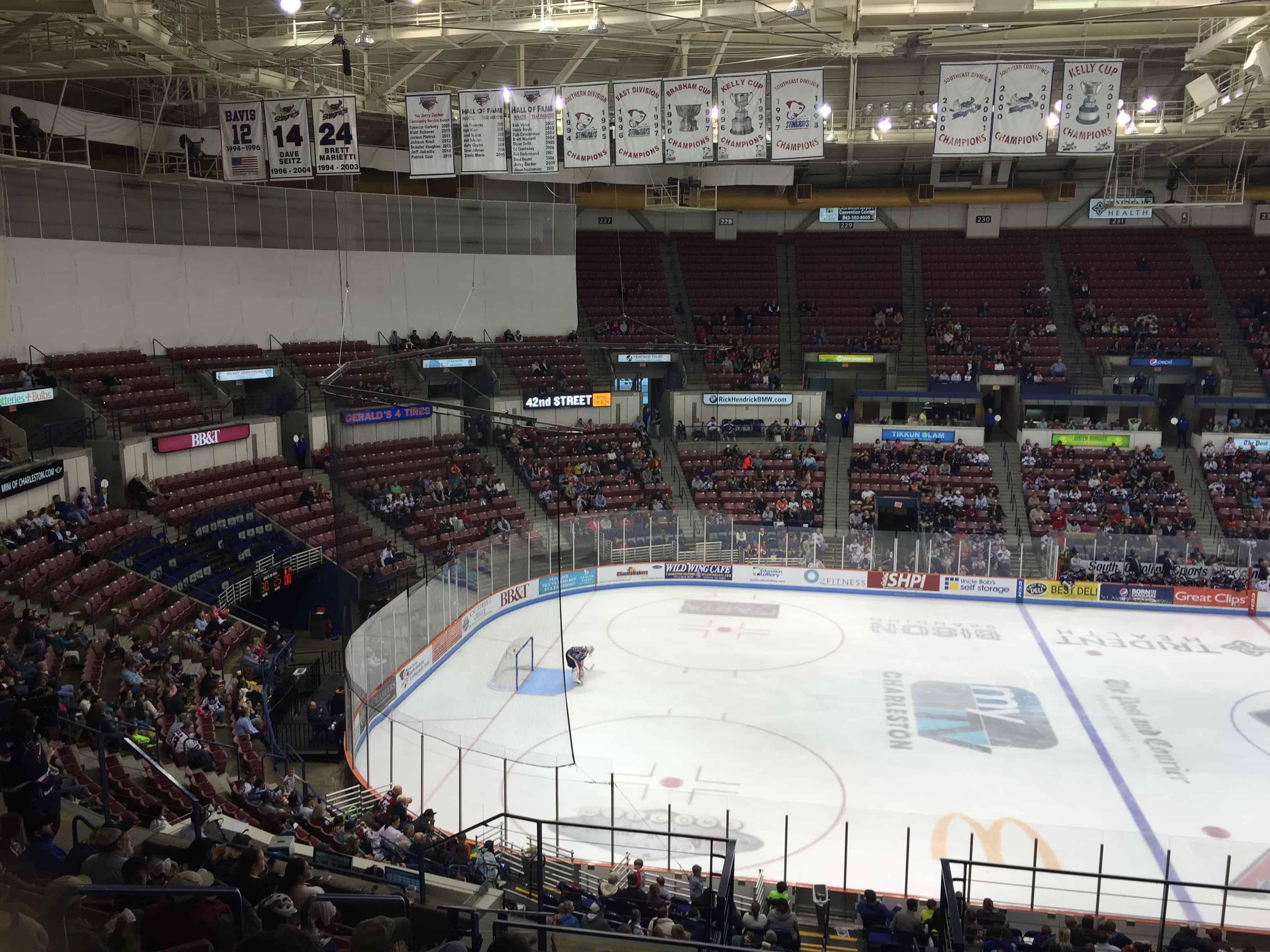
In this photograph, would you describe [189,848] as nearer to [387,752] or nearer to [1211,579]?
[387,752]

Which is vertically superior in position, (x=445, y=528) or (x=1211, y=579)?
(x=445, y=528)

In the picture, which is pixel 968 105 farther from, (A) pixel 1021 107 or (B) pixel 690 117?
(B) pixel 690 117

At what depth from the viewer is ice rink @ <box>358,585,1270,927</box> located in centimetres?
1304

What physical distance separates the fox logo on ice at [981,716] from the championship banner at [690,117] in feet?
36.6

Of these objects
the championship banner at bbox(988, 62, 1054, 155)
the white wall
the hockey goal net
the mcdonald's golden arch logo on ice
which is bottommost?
the mcdonald's golden arch logo on ice

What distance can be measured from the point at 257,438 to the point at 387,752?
1445cm

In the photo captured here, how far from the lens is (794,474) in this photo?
1313 inches

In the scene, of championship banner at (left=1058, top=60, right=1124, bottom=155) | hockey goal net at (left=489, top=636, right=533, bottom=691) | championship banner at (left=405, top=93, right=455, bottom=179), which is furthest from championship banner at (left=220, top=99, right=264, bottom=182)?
championship banner at (left=1058, top=60, right=1124, bottom=155)

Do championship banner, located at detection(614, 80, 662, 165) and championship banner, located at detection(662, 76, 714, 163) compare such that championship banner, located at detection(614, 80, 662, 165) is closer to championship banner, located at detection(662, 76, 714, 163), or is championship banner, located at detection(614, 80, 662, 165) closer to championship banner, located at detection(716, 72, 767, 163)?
championship banner, located at detection(662, 76, 714, 163)

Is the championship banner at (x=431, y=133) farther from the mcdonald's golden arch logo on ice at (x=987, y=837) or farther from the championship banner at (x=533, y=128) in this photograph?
the mcdonald's golden arch logo on ice at (x=987, y=837)

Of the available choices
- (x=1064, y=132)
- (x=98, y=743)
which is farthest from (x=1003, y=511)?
(x=98, y=743)

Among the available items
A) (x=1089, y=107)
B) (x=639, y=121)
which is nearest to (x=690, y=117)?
(x=639, y=121)

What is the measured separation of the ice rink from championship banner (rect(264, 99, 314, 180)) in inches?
411

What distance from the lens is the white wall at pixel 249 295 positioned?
26.1 meters
